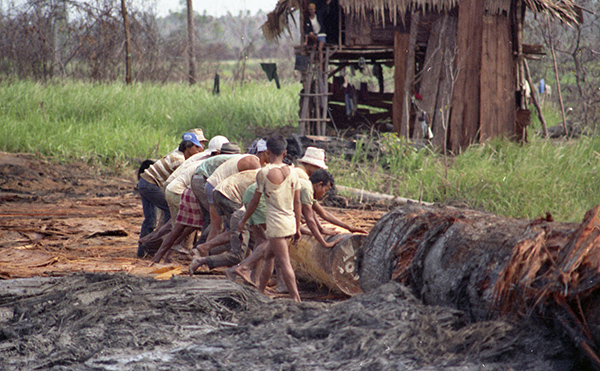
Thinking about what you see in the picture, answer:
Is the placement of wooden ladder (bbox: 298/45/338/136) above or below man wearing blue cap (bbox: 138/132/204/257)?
above

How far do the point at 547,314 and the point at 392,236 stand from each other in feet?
4.85

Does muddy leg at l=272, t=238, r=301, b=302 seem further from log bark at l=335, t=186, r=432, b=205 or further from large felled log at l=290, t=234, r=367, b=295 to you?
log bark at l=335, t=186, r=432, b=205

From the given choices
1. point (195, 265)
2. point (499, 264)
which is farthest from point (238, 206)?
point (499, 264)

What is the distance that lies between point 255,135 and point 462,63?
5.74 m

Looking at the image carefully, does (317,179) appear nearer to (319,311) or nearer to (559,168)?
(319,311)

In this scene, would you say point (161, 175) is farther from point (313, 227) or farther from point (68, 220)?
point (313, 227)

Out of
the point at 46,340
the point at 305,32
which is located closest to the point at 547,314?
the point at 46,340

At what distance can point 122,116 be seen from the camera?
15.8 meters

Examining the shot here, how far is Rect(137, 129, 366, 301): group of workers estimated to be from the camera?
5.16 m

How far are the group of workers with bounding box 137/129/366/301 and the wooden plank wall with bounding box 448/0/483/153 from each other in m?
5.62

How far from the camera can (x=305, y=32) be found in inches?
515

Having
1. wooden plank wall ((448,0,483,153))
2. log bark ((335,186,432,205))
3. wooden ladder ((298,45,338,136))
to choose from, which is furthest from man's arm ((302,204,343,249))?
wooden ladder ((298,45,338,136))

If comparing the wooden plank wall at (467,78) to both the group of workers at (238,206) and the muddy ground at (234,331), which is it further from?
the muddy ground at (234,331)

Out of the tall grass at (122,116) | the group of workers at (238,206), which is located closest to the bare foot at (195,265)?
the group of workers at (238,206)
